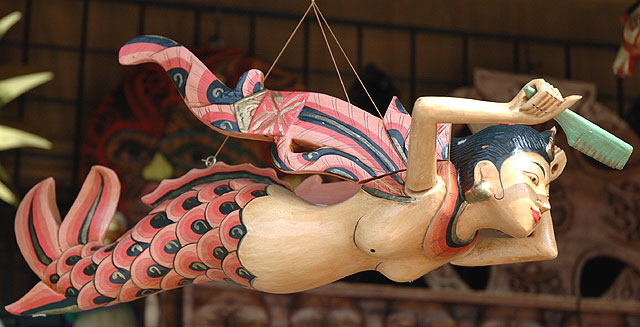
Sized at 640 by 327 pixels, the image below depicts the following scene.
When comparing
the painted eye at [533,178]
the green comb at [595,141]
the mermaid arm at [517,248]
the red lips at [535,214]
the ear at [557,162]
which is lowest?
the mermaid arm at [517,248]

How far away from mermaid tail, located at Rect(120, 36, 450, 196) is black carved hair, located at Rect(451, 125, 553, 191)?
1.2 inches

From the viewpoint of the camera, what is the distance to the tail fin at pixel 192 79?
5.50 feet

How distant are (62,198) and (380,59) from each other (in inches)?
34.2

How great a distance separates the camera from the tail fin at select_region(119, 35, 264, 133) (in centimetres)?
168

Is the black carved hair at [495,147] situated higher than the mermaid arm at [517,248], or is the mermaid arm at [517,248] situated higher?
the black carved hair at [495,147]

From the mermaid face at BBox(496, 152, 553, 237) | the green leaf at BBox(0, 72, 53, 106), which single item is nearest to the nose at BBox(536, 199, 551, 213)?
the mermaid face at BBox(496, 152, 553, 237)

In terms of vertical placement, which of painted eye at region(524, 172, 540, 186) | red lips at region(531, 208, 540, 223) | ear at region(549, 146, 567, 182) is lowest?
red lips at region(531, 208, 540, 223)

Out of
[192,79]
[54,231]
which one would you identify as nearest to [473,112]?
[192,79]

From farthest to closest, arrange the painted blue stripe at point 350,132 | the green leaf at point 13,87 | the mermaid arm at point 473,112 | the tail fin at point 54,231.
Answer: the green leaf at point 13,87
the tail fin at point 54,231
the painted blue stripe at point 350,132
the mermaid arm at point 473,112

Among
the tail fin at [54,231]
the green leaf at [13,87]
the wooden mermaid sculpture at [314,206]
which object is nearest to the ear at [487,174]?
the wooden mermaid sculpture at [314,206]

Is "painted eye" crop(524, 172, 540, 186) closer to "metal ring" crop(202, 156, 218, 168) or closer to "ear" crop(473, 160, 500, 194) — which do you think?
"ear" crop(473, 160, 500, 194)

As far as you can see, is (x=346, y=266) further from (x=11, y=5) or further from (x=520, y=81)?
(x=11, y=5)

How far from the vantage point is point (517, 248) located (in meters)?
1.71

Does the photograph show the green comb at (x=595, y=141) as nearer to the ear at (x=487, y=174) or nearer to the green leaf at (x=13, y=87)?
the ear at (x=487, y=174)
